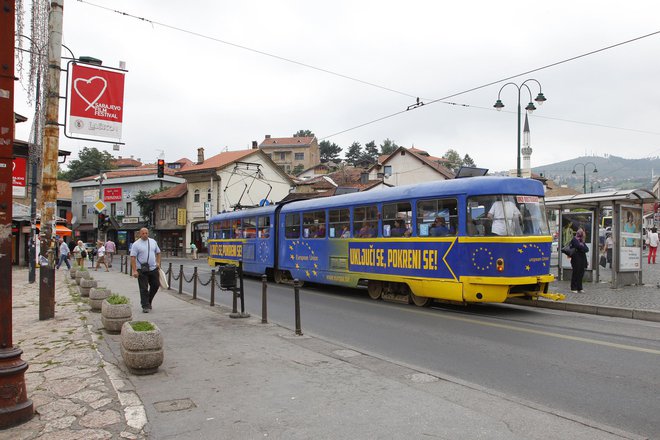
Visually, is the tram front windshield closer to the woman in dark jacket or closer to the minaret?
the woman in dark jacket

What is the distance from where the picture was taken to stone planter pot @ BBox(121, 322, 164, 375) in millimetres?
5871

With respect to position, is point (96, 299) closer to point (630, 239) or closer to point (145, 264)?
point (145, 264)

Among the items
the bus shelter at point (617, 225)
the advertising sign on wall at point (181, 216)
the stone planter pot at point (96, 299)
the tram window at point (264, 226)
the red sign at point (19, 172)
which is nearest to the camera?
the stone planter pot at point (96, 299)

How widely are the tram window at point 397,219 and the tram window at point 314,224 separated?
3.12 metres

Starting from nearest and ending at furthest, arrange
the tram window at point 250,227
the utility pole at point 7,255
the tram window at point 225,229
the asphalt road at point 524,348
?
the utility pole at point 7,255 → the asphalt road at point 524,348 → the tram window at point 250,227 → the tram window at point 225,229

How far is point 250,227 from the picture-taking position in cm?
2028

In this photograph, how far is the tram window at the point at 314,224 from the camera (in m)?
15.5

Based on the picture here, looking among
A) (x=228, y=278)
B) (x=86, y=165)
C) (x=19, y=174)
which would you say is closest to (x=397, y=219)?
(x=228, y=278)

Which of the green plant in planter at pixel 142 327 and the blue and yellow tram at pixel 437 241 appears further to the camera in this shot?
the blue and yellow tram at pixel 437 241

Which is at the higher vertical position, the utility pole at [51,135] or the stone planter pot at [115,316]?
the utility pole at [51,135]

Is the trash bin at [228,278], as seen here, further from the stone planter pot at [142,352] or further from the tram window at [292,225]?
the tram window at [292,225]

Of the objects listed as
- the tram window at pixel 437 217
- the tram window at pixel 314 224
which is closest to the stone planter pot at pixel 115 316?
the tram window at pixel 437 217

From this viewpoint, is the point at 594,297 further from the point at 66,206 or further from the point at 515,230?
the point at 66,206

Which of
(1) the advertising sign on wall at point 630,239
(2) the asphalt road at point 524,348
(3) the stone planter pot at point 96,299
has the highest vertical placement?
(1) the advertising sign on wall at point 630,239
